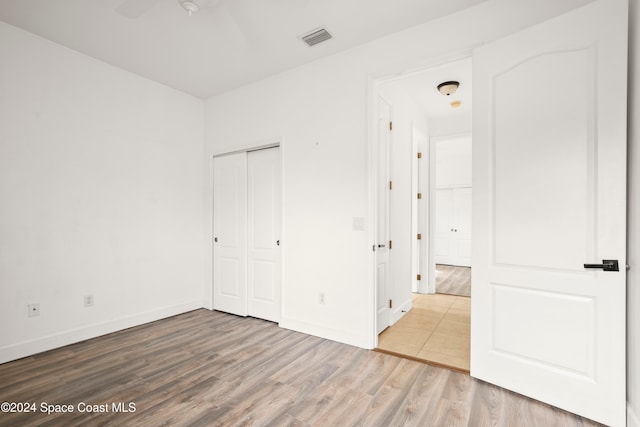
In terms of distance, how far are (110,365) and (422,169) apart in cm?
487

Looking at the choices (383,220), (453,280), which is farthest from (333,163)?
(453,280)

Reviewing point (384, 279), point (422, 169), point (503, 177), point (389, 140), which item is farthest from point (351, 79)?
point (422, 169)

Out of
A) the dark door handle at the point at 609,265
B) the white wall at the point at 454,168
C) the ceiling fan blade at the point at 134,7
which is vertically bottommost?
the dark door handle at the point at 609,265

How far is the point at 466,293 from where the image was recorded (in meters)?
5.09

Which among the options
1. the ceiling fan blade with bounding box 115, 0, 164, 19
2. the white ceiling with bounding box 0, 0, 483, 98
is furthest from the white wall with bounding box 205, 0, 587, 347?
the ceiling fan blade with bounding box 115, 0, 164, 19

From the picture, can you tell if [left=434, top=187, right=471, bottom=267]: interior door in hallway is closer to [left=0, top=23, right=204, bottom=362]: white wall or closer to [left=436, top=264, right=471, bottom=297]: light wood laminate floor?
[left=436, top=264, right=471, bottom=297]: light wood laminate floor

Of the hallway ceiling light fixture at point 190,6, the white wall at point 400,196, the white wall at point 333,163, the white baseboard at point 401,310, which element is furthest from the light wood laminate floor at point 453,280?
the hallway ceiling light fixture at point 190,6

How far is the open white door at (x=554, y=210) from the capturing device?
1784mm

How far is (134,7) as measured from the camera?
2301 millimetres

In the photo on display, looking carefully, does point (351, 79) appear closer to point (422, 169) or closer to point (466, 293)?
point (422, 169)

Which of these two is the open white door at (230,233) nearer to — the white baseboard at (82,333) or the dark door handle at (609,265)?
the white baseboard at (82,333)

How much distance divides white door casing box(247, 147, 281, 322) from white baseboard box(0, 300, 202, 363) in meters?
1.09

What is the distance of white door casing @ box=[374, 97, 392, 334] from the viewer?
3.30 meters

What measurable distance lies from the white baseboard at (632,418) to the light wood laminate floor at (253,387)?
0.62ft
